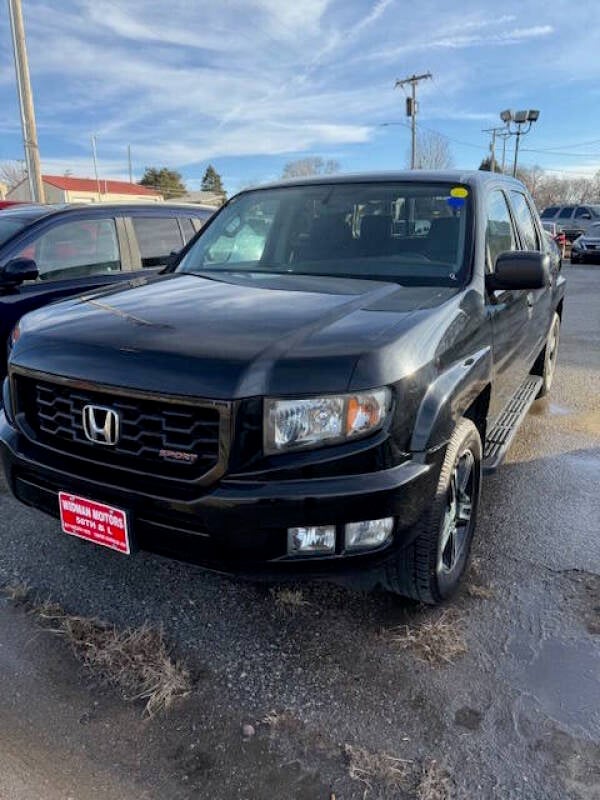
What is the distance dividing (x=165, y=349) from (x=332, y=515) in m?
0.77

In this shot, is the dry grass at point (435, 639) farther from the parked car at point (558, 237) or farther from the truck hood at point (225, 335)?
the parked car at point (558, 237)

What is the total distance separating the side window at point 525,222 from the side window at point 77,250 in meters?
3.33

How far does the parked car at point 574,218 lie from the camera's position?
25.2m

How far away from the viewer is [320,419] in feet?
6.48

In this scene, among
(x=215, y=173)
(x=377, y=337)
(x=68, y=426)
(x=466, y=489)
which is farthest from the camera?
(x=215, y=173)

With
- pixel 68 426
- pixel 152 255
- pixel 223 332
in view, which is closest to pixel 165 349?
pixel 223 332

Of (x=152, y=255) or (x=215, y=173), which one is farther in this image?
(x=215, y=173)

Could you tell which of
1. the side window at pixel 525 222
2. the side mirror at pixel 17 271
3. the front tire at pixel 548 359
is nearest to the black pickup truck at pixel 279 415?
the side window at pixel 525 222

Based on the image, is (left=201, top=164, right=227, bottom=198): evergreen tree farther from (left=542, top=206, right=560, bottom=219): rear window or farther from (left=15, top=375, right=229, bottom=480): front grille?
(left=15, top=375, right=229, bottom=480): front grille

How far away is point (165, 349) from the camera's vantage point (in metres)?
2.07

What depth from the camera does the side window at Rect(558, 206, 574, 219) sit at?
86.2 feet

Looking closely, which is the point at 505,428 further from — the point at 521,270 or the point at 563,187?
the point at 563,187

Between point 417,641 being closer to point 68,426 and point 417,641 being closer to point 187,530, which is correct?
point 187,530

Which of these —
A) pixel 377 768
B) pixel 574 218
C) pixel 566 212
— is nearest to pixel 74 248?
pixel 377 768
